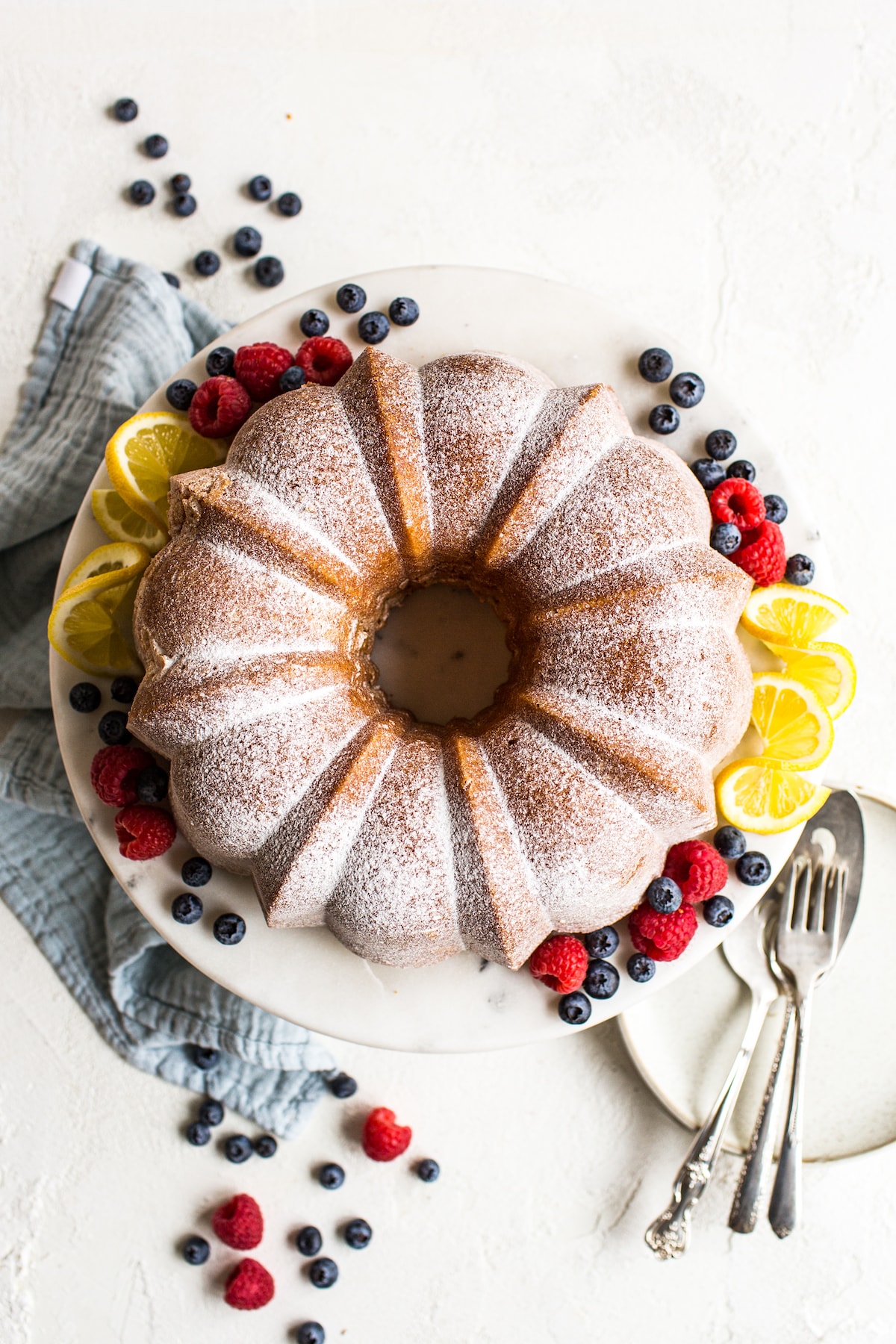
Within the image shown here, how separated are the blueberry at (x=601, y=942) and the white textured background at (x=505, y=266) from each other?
0.59 m

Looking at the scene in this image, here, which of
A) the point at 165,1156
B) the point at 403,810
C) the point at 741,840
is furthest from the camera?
the point at 165,1156

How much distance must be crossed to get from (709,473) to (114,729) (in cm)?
119

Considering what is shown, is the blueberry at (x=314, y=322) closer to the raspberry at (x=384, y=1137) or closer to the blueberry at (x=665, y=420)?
the blueberry at (x=665, y=420)

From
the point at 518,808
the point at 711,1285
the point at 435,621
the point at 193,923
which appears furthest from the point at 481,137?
the point at 711,1285

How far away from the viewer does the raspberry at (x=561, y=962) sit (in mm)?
1769

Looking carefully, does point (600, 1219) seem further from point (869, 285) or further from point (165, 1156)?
point (869, 285)

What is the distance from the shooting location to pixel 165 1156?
2.34m

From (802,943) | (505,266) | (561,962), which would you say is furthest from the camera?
(505,266)

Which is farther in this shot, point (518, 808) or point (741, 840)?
point (741, 840)

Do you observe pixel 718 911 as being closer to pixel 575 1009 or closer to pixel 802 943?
pixel 575 1009

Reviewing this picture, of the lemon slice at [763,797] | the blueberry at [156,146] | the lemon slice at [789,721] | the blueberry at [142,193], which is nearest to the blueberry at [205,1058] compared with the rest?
the lemon slice at [763,797]

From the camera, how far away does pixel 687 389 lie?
190 centimetres

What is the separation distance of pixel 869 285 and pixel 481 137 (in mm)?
977

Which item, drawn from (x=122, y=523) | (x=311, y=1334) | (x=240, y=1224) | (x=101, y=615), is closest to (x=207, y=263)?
(x=122, y=523)
